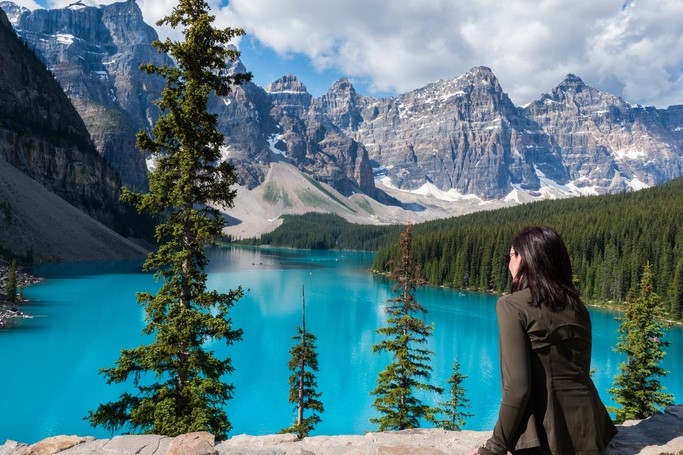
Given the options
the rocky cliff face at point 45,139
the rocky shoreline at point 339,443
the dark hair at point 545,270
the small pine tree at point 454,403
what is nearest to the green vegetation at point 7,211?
the rocky cliff face at point 45,139

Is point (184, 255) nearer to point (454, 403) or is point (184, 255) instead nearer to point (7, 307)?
point (454, 403)

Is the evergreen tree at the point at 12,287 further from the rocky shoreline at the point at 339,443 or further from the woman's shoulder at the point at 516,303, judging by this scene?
the woman's shoulder at the point at 516,303

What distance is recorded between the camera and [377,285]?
332 ft

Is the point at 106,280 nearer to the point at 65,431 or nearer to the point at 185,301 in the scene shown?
the point at 65,431

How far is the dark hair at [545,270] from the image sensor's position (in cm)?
368

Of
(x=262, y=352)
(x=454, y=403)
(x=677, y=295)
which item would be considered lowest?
(x=262, y=352)

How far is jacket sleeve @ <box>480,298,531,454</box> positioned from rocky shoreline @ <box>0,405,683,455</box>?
8.91 feet

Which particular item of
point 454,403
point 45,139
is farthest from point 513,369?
point 45,139

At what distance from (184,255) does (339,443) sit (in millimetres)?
7210

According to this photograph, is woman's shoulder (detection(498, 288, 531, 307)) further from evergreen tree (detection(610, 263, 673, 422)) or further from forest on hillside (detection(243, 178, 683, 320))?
forest on hillside (detection(243, 178, 683, 320))

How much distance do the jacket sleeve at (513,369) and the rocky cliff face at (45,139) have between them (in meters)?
153

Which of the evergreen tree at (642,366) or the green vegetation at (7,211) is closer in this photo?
the evergreen tree at (642,366)

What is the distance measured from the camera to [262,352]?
4541cm

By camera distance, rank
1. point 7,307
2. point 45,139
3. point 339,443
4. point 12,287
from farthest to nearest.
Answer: point 45,139, point 12,287, point 7,307, point 339,443
